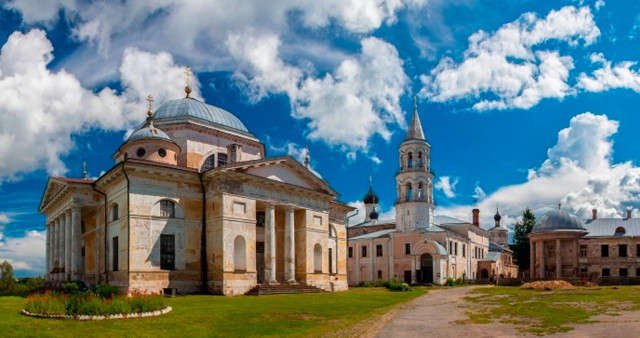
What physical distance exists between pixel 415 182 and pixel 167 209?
39.5 meters

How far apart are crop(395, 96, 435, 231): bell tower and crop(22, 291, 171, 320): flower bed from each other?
163ft

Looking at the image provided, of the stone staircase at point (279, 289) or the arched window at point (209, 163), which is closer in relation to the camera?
the stone staircase at point (279, 289)

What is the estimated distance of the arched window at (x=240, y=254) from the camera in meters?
31.4

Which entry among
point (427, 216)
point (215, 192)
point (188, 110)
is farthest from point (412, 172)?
point (215, 192)

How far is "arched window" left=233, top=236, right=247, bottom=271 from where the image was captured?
3139cm

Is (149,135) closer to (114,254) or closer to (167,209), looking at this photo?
(167,209)

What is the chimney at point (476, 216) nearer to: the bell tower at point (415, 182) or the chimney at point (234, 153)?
the bell tower at point (415, 182)

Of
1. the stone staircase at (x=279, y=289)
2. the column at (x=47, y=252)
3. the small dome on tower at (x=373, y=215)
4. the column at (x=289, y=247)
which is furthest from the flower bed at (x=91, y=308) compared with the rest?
the small dome on tower at (x=373, y=215)

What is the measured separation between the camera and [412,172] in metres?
64.4

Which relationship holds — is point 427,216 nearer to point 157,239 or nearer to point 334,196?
point 334,196

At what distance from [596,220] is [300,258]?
44664 millimetres

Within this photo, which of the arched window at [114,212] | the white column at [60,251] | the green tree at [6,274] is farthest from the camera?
the green tree at [6,274]

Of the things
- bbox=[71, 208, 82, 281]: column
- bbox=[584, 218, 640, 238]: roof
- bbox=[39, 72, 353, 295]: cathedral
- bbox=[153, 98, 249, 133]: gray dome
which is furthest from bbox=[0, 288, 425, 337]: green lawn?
bbox=[584, 218, 640, 238]: roof

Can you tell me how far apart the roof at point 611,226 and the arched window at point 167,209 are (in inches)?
1957
